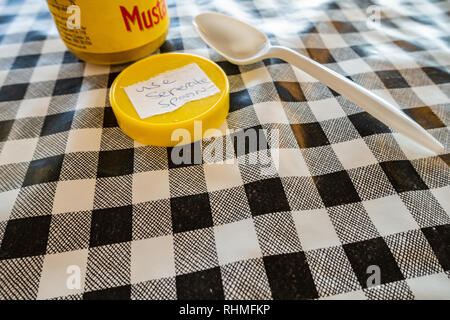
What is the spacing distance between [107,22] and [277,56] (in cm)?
27

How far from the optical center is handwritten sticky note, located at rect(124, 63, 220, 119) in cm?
45

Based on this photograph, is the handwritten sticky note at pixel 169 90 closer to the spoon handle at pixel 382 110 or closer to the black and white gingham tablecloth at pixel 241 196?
the black and white gingham tablecloth at pixel 241 196

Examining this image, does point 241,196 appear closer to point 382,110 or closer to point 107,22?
point 382,110

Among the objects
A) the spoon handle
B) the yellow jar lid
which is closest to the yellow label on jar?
the yellow jar lid

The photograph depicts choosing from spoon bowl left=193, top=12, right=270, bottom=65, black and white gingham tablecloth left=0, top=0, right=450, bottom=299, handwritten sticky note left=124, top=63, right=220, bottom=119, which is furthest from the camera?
spoon bowl left=193, top=12, right=270, bottom=65

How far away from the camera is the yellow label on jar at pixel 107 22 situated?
0.47 metres

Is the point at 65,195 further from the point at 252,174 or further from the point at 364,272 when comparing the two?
A: the point at 364,272

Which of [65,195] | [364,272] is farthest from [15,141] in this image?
[364,272]

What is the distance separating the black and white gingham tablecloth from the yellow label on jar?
7 centimetres

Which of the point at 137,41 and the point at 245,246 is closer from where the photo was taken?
the point at 245,246

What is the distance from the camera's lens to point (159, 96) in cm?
47

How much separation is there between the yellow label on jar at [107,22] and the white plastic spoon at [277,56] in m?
0.10

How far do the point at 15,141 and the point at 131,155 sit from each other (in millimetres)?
180

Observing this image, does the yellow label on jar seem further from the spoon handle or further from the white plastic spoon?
the spoon handle
